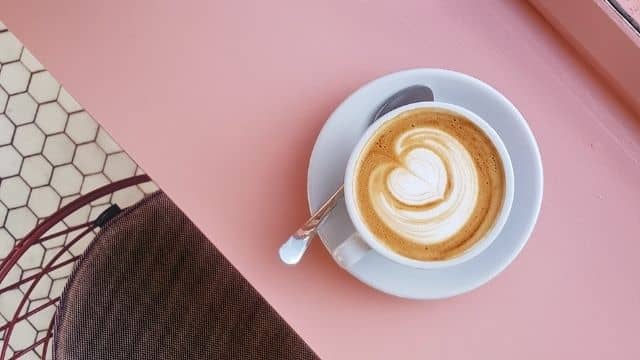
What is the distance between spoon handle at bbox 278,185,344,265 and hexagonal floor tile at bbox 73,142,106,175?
81cm

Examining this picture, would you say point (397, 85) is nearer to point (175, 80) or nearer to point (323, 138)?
point (323, 138)

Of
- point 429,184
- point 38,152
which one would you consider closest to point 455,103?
point 429,184

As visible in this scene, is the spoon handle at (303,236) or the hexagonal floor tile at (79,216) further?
the hexagonal floor tile at (79,216)

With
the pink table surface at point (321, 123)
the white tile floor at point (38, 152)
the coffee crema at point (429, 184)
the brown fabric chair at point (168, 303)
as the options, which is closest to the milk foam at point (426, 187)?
the coffee crema at point (429, 184)

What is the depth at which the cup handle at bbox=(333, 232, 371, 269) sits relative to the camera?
27.8 inches

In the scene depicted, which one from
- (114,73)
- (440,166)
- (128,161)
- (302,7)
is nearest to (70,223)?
(128,161)

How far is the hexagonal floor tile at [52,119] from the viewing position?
1.44m

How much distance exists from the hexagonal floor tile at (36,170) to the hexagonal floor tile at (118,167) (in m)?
0.11

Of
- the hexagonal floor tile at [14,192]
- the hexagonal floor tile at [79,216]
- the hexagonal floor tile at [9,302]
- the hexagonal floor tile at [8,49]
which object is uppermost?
the hexagonal floor tile at [8,49]

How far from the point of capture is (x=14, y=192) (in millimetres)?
1445

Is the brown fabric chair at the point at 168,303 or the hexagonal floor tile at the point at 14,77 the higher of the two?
the hexagonal floor tile at the point at 14,77

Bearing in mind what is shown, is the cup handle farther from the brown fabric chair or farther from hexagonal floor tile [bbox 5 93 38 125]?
hexagonal floor tile [bbox 5 93 38 125]

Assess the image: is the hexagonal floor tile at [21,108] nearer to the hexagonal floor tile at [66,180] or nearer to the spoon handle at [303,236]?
the hexagonal floor tile at [66,180]

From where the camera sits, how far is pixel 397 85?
29.2 inches
